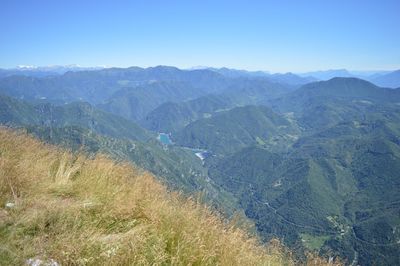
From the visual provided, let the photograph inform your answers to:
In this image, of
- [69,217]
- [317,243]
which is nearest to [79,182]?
[69,217]

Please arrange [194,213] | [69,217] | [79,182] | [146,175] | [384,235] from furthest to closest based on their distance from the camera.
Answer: [384,235] → [146,175] → [79,182] → [194,213] → [69,217]

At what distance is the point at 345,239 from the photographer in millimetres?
161500

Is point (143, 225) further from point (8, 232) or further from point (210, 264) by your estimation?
point (8, 232)

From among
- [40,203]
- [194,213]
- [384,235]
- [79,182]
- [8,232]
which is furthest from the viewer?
[384,235]

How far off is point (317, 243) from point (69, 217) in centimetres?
17556

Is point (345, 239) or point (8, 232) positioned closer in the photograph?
point (8, 232)

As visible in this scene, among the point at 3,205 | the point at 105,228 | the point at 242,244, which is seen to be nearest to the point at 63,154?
the point at 3,205

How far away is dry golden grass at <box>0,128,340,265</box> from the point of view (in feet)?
11.6

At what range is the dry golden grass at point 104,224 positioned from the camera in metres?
3.53

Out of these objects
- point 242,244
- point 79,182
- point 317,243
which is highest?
point 79,182

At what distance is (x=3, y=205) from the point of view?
14.8 feet

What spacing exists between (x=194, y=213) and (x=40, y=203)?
2.06 m

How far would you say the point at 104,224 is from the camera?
452 centimetres

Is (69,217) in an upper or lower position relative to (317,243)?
upper
